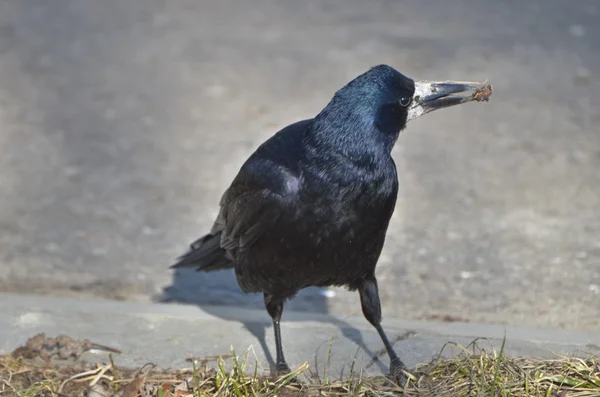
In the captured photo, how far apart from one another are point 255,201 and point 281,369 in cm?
64

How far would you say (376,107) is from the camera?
142 inches

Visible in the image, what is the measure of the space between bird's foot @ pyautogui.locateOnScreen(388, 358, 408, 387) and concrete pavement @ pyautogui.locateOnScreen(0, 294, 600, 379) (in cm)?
6

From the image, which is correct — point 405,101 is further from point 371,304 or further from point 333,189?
point 371,304

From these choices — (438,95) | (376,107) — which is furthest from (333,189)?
(438,95)

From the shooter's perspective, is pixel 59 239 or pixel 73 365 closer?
pixel 73 365

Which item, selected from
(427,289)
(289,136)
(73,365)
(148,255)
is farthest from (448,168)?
A: (73,365)

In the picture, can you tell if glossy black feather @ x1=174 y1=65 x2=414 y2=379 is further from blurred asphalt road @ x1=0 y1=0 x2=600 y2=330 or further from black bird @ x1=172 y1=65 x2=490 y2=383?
blurred asphalt road @ x1=0 y1=0 x2=600 y2=330

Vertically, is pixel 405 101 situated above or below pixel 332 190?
above

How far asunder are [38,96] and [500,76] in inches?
139

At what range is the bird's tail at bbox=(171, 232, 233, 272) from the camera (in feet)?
14.8

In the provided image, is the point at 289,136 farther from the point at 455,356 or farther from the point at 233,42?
the point at 233,42

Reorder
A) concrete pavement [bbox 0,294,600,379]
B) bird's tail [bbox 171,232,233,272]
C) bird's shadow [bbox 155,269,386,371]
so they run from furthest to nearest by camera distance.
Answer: bird's shadow [bbox 155,269,386,371] < bird's tail [bbox 171,232,233,272] < concrete pavement [bbox 0,294,600,379]

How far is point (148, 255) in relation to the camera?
5.51 meters

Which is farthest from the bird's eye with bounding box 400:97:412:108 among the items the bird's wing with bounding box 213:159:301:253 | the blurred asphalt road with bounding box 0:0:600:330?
the blurred asphalt road with bounding box 0:0:600:330
